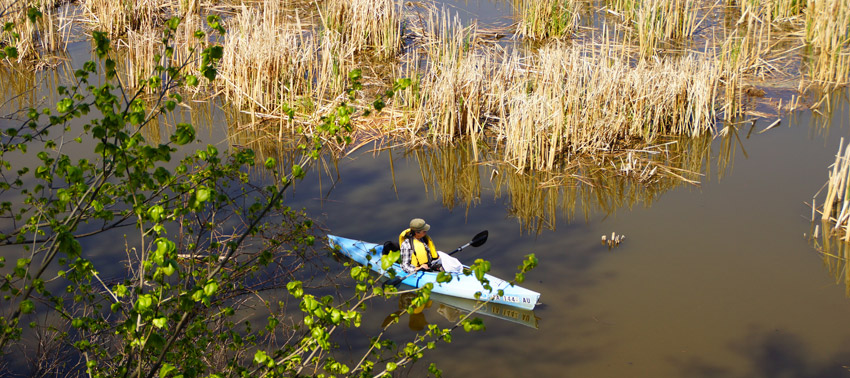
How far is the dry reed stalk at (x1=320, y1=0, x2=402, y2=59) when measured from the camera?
13.0 m

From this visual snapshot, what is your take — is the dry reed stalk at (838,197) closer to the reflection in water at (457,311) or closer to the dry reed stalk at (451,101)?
the reflection in water at (457,311)

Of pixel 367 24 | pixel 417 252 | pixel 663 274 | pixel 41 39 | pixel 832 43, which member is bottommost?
pixel 663 274

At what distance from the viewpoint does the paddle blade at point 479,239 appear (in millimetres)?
8172

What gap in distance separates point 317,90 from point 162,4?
532cm

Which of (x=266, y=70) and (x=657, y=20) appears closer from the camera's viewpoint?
(x=266, y=70)

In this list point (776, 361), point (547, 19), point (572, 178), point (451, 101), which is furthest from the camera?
point (547, 19)

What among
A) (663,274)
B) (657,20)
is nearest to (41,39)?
(657,20)

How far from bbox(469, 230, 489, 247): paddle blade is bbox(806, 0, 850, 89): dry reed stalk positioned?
6799 mm

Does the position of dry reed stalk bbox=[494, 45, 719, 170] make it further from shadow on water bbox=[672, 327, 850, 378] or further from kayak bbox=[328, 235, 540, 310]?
shadow on water bbox=[672, 327, 850, 378]

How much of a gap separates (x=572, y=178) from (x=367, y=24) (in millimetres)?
5108

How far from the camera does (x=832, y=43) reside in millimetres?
11859

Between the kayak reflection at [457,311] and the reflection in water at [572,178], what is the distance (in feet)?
4.36

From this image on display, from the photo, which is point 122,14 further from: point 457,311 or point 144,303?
point 144,303

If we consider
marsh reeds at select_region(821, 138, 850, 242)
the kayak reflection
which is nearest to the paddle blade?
the kayak reflection
